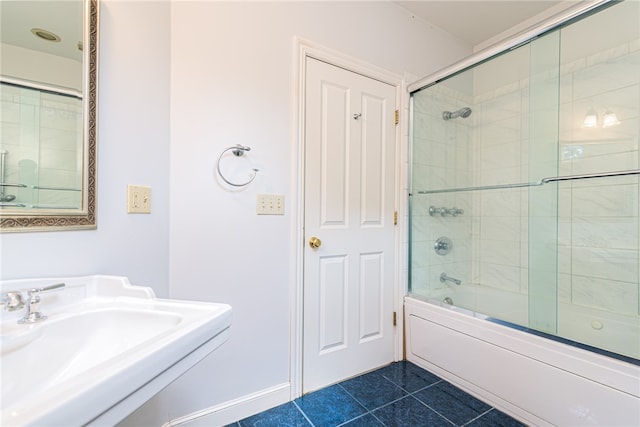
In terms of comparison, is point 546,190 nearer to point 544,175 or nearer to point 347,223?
point 544,175

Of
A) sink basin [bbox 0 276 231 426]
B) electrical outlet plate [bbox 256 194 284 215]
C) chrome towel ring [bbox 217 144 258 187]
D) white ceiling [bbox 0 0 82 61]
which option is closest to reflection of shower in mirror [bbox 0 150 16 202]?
sink basin [bbox 0 276 231 426]

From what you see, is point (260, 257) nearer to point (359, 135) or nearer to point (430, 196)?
point (359, 135)

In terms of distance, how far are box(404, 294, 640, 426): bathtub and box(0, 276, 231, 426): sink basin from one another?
1.46 m

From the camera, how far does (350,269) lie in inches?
70.7

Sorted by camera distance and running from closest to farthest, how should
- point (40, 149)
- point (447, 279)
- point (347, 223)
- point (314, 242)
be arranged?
1. point (40, 149)
2. point (314, 242)
3. point (347, 223)
4. point (447, 279)

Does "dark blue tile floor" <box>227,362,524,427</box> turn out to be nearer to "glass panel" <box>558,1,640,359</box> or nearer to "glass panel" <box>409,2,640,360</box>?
"glass panel" <box>409,2,640,360</box>

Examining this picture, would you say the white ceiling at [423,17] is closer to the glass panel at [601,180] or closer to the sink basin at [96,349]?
the glass panel at [601,180]

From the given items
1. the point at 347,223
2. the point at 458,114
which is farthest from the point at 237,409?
the point at 458,114

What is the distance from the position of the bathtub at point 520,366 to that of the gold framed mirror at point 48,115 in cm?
191

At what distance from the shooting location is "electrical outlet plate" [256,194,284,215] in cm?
147

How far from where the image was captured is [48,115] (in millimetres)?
Result: 917

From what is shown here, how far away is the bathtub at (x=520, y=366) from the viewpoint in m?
1.13

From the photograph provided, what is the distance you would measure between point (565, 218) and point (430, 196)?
0.84 m

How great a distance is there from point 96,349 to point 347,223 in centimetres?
132
